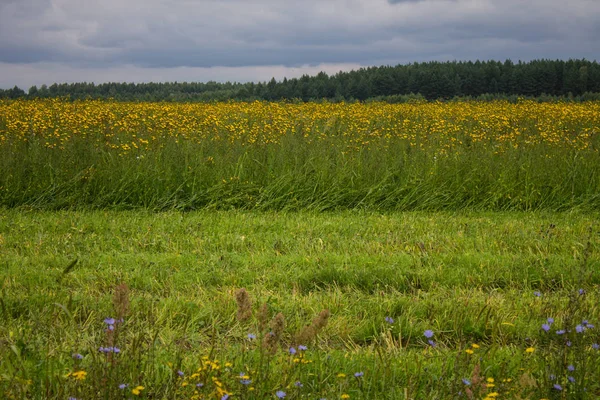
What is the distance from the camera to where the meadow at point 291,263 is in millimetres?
2758

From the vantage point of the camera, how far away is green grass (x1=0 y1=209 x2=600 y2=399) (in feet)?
9.07

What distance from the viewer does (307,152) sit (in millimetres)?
8414

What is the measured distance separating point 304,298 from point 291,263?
850 millimetres

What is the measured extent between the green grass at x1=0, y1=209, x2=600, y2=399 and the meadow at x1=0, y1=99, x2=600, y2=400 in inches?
0.8

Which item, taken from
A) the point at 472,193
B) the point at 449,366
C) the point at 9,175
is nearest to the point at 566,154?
the point at 472,193

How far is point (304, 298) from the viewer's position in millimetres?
4102

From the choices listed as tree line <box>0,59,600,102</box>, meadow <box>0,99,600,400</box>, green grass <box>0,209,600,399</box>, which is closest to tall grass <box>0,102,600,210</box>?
meadow <box>0,99,600,400</box>

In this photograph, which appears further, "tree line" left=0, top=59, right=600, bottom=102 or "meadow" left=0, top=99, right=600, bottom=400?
"tree line" left=0, top=59, right=600, bottom=102

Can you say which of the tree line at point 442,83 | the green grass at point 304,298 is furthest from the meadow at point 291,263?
the tree line at point 442,83

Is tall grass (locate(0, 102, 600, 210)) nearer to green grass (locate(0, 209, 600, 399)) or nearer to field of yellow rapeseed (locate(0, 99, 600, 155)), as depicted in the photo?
field of yellow rapeseed (locate(0, 99, 600, 155))

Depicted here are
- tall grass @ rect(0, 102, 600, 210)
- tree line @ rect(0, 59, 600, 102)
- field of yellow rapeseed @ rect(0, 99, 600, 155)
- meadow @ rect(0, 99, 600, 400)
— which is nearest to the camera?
meadow @ rect(0, 99, 600, 400)

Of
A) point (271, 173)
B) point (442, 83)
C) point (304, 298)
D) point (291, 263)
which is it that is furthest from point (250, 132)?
Result: point (442, 83)

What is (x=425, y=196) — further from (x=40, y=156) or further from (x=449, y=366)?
(x=40, y=156)

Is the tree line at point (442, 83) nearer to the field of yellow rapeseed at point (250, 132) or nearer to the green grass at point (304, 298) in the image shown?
the field of yellow rapeseed at point (250, 132)
